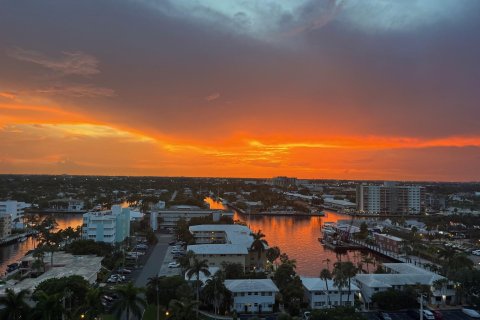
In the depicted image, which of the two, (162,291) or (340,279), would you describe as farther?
(340,279)

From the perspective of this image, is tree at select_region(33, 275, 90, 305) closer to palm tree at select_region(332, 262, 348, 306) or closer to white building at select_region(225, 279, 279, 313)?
white building at select_region(225, 279, 279, 313)

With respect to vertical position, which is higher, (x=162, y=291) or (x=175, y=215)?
(x=175, y=215)

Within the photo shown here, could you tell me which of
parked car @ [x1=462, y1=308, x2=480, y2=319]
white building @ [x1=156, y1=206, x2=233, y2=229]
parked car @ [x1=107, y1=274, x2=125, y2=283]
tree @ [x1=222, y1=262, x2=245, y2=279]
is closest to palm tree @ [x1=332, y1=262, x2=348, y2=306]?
tree @ [x1=222, y1=262, x2=245, y2=279]

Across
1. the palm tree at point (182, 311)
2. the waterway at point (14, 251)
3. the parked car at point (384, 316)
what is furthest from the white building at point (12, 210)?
the parked car at point (384, 316)

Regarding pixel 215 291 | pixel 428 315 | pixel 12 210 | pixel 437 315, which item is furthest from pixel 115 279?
pixel 12 210

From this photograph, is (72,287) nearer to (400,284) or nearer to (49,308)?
(49,308)

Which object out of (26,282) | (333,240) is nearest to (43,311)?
(26,282)

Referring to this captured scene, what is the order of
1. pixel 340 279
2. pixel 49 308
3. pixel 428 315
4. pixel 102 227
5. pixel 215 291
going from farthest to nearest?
pixel 102 227 → pixel 340 279 → pixel 215 291 → pixel 428 315 → pixel 49 308
